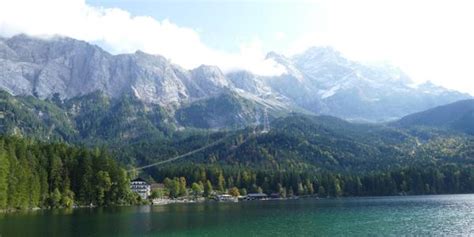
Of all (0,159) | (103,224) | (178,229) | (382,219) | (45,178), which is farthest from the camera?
(45,178)

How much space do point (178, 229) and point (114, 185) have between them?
286 feet

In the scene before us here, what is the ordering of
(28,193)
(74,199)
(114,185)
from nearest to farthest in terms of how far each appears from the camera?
(28,193) < (74,199) < (114,185)

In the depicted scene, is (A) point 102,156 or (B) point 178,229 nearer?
(B) point 178,229

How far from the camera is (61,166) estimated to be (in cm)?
15250

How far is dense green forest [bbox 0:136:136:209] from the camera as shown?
12775 cm

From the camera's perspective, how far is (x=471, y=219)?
95.0 meters

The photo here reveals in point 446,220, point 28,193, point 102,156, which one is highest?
point 102,156

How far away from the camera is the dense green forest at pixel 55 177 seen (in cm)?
12775

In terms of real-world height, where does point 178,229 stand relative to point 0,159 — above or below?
below

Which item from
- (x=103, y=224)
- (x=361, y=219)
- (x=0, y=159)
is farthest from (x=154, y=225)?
(x=0, y=159)

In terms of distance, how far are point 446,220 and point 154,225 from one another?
53.8m

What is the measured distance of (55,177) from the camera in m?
150

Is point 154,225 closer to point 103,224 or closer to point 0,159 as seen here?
point 103,224

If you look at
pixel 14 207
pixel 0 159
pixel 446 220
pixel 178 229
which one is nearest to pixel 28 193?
pixel 14 207
